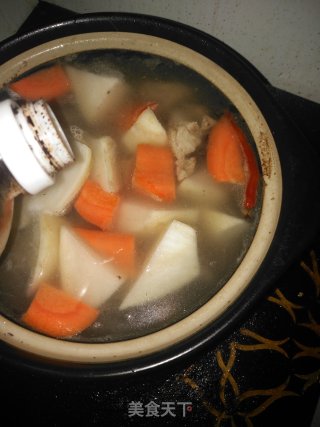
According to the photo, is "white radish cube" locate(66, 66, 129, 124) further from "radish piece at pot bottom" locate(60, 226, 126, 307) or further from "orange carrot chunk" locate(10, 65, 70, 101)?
"radish piece at pot bottom" locate(60, 226, 126, 307)

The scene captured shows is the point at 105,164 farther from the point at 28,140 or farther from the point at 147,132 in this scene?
the point at 28,140

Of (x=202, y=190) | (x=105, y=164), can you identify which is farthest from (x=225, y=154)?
(x=105, y=164)

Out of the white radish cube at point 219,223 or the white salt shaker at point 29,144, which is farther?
the white radish cube at point 219,223

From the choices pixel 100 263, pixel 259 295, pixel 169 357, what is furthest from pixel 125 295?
pixel 259 295

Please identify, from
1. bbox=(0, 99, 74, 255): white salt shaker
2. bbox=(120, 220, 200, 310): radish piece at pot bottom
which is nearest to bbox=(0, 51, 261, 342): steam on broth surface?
bbox=(120, 220, 200, 310): radish piece at pot bottom

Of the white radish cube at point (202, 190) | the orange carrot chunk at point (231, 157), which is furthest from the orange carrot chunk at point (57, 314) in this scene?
the orange carrot chunk at point (231, 157)

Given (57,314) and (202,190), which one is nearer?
(57,314)

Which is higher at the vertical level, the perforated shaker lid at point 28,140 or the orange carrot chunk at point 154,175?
the orange carrot chunk at point 154,175

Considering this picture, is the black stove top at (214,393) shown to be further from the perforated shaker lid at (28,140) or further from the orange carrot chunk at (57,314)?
the perforated shaker lid at (28,140)
